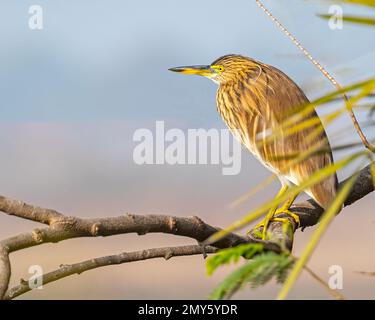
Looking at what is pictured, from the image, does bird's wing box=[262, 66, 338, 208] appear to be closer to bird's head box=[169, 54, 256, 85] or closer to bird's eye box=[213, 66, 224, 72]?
→ bird's head box=[169, 54, 256, 85]

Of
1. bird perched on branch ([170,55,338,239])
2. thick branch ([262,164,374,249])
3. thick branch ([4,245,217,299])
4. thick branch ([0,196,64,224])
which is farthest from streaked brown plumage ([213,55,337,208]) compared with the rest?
thick branch ([0,196,64,224])

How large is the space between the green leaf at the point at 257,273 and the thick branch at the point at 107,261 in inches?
33.8

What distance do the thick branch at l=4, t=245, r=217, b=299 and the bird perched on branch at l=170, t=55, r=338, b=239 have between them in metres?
1.14

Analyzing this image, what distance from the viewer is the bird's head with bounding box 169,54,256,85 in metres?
5.03

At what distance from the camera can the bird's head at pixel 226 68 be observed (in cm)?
503

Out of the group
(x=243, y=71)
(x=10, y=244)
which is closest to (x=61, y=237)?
(x=10, y=244)

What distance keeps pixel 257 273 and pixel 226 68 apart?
12.4 feet

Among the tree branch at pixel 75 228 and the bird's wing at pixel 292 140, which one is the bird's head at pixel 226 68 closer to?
the bird's wing at pixel 292 140

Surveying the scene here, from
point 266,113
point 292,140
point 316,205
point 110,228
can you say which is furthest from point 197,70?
point 110,228

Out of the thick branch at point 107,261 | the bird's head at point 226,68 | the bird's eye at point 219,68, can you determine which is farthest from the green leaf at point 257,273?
the bird's eye at point 219,68

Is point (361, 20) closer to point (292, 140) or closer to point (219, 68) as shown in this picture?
point (292, 140)

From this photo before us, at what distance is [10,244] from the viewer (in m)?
2.02

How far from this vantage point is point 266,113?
4289 mm
